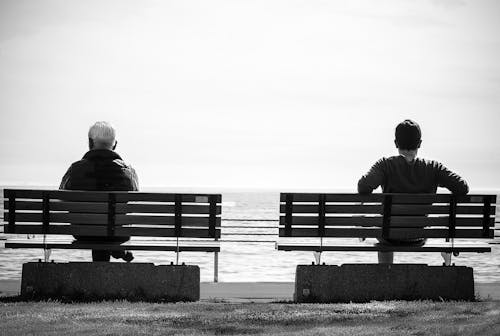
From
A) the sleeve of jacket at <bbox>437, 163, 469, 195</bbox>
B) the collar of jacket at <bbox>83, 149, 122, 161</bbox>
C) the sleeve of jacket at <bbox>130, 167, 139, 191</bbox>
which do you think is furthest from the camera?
the sleeve of jacket at <bbox>130, 167, 139, 191</bbox>

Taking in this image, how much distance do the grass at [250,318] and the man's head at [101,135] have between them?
207 centimetres

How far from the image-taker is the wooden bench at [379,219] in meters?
9.03

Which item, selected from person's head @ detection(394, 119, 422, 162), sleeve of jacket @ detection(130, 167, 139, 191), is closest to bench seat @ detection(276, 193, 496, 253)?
person's head @ detection(394, 119, 422, 162)

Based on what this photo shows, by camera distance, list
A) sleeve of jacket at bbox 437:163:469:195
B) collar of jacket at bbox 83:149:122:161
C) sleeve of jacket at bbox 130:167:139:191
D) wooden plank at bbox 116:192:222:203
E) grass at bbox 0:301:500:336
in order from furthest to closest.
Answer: sleeve of jacket at bbox 130:167:139:191, collar of jacket at bbox 83:149:122:161, sleeve of jacket at bbox 437:163:469:195, wooden plank at bbox 116:192:222:203, grass at bbox 0:301:500:336

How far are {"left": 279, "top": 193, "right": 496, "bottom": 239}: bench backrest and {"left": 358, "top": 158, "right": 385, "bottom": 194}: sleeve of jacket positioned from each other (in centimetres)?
13

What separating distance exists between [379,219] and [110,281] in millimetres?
2776

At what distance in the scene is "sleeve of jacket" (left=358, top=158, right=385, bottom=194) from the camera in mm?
9188

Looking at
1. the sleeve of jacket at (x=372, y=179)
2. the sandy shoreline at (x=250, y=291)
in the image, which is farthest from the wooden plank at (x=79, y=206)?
the sleeve of jacket at (x=372, y=179)

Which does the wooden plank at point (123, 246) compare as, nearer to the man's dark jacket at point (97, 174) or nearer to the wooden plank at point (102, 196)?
the wooden plank at point (102, 196)

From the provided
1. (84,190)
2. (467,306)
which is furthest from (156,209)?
(467,306)

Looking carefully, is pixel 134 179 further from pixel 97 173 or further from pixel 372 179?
pixel 372 179

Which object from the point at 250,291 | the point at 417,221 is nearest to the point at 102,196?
the point at 250,291

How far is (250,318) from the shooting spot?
746 centimetres

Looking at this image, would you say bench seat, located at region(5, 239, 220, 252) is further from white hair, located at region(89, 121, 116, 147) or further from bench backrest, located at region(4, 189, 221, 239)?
white hair, located at region(89, 121, 116, 147)
